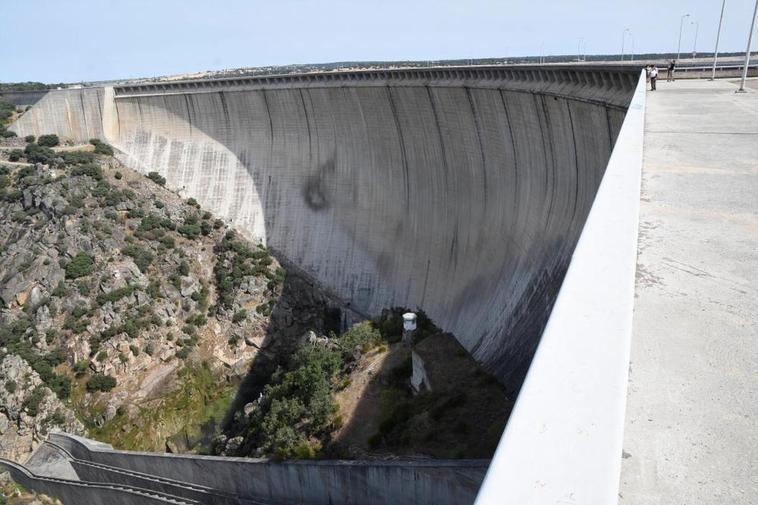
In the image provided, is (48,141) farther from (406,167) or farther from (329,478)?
(329,478)

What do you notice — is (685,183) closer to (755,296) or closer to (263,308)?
(755,296)

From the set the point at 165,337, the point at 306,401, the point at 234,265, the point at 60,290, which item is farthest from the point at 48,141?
the point at 306,401

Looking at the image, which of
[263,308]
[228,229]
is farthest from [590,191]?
[228,229]

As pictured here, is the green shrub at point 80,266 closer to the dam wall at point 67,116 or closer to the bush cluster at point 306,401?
the dam wall at point 67,116

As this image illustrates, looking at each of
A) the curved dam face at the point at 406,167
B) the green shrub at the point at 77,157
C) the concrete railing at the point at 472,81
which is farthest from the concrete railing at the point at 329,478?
the green shrub at the point at 77,157

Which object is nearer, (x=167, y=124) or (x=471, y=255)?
(x=471, y=255)

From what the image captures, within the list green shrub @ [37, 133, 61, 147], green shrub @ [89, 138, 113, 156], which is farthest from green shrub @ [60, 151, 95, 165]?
green shrub @ [37, 133, 61, 147]
